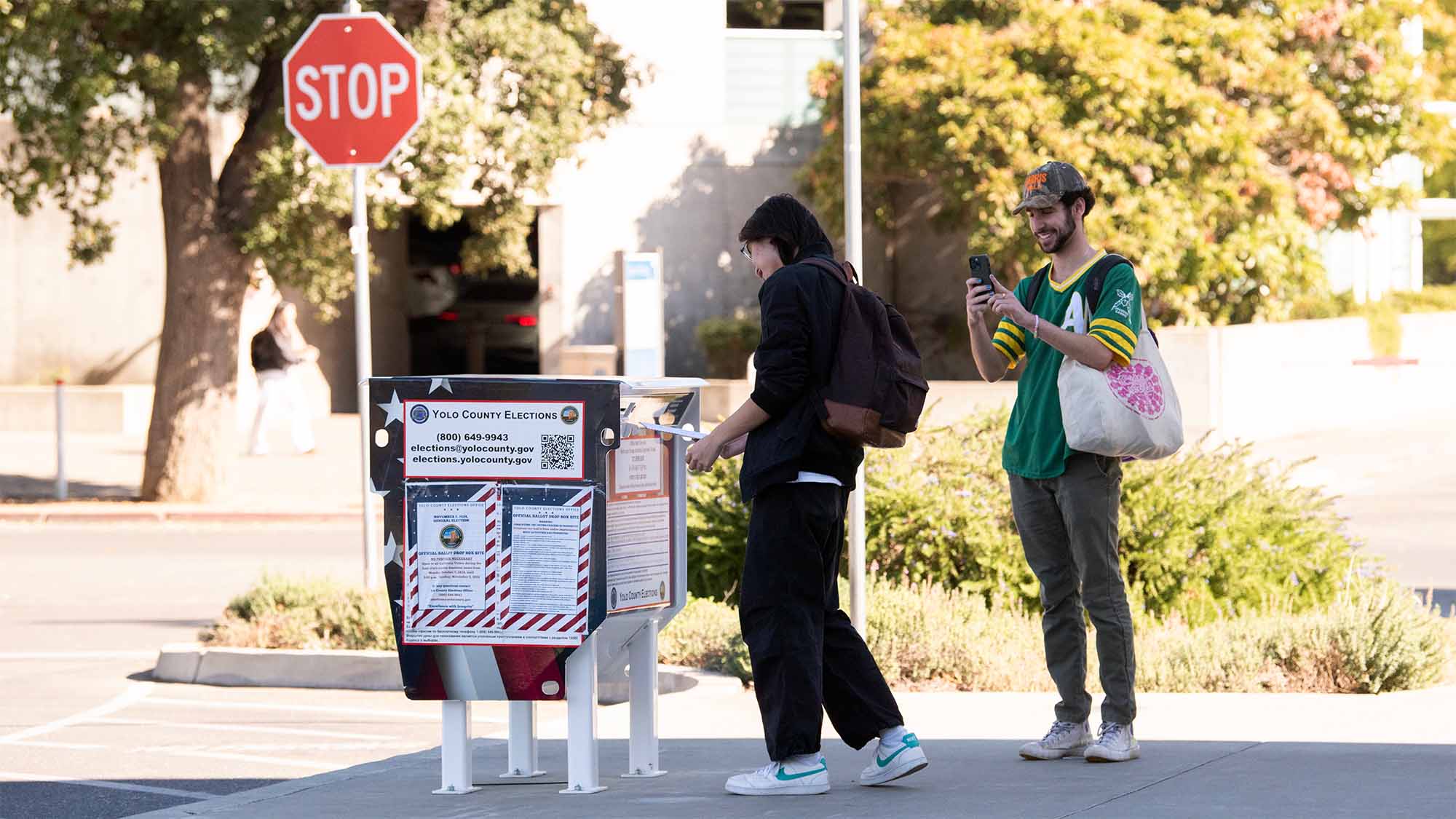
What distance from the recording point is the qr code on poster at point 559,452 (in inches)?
226

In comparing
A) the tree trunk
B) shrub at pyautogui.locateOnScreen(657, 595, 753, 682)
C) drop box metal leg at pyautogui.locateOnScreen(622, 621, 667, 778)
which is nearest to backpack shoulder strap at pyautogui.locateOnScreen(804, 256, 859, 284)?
drop box metal leg at pyautogui.locateOnScreen(622, 621, 667, 778)

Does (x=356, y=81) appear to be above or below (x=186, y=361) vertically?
above

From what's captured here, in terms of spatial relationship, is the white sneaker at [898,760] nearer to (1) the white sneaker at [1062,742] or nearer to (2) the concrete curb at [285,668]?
(1) the white sneaker at [1062,742]

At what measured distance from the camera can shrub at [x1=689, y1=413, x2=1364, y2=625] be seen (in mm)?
9375

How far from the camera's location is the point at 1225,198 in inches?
910

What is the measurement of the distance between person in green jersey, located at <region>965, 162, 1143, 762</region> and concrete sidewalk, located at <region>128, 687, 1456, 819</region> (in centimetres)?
26

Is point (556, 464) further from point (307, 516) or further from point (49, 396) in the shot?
point (49, 396)

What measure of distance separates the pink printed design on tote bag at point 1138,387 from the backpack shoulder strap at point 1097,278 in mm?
222

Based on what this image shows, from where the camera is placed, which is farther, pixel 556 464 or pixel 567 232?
pixel 567 232

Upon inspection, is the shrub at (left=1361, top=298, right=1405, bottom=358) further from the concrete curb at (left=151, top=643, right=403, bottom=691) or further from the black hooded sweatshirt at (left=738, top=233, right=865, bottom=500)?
the black hooded sweatshirt at (left=738, top=233, right=865, bottom=500)

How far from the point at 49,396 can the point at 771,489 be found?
2005cm

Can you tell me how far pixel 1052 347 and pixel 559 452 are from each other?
5.29ft

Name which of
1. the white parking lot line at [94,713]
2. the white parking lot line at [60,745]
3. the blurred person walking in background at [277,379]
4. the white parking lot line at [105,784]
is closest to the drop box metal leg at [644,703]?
the white parking lot line at [105,784]

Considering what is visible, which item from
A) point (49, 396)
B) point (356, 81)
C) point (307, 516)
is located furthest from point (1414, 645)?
point (49, 396)
